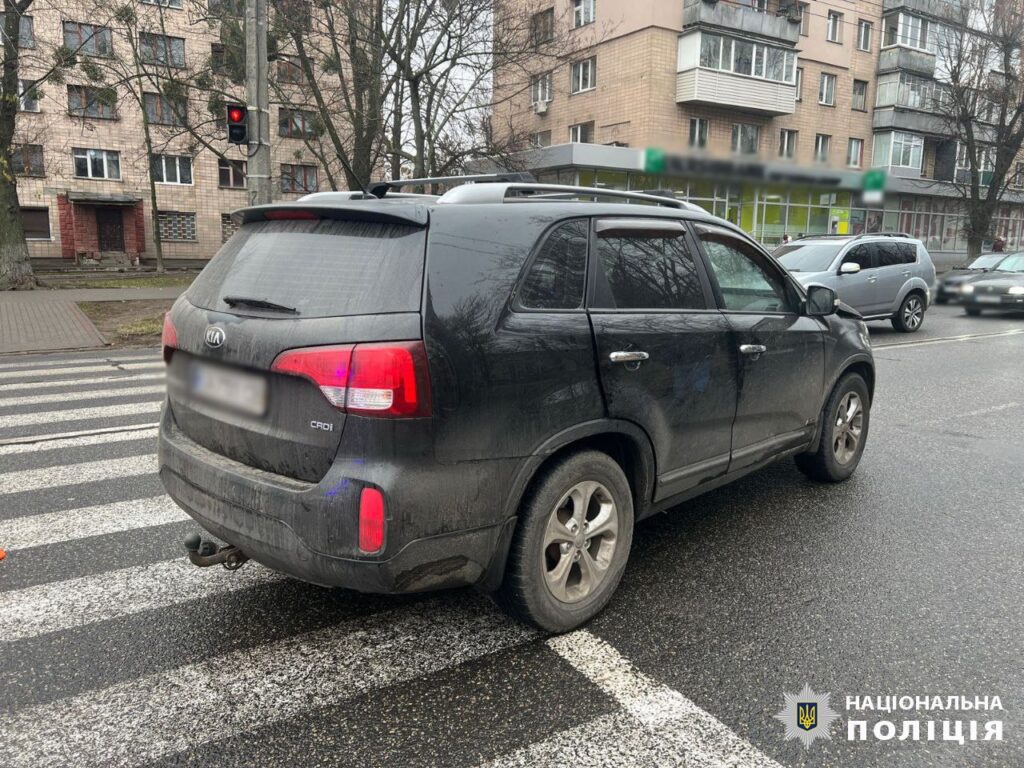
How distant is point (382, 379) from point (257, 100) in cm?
1169

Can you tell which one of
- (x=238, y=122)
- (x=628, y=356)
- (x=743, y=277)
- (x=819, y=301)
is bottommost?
(x=628, y=356)

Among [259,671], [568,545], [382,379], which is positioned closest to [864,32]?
[382,379]

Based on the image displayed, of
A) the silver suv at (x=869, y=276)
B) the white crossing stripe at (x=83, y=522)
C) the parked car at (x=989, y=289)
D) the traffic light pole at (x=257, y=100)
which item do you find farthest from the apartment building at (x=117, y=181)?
the white crossing stripe at (x=83, y=522)

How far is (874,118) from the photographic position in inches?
115

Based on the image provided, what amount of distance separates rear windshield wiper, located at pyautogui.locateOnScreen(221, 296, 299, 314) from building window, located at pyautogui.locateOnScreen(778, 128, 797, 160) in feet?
5.92

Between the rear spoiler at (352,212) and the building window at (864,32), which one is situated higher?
the building window at (864,32)

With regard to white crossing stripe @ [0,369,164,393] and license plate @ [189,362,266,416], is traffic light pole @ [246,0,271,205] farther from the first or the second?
license plate @ [189,362,266,416]

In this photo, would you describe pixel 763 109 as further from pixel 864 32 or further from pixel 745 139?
pixel 745 139

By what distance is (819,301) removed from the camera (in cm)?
447

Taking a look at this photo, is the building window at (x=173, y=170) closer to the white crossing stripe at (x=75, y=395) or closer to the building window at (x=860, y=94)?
the white crossing stripe at (x=75, y=395)

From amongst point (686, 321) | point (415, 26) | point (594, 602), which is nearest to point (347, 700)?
point (594, 602)

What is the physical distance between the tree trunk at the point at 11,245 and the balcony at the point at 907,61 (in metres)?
23.3

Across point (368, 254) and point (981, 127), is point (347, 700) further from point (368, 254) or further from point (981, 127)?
point (981, 127)

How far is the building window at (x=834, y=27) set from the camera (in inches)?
97.4
